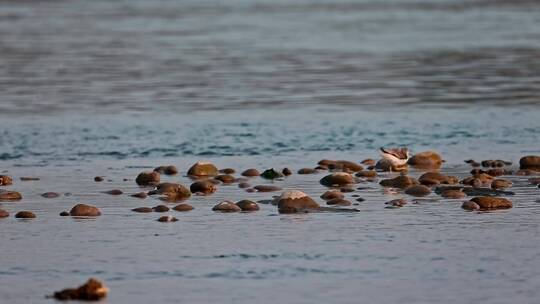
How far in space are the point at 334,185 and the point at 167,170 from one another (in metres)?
3.06

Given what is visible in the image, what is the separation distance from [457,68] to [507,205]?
2383 centimetres

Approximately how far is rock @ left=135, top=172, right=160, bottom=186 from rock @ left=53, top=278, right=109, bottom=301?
7756 millimetres

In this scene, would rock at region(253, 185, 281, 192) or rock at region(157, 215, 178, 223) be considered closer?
rock at region(157, 215, 178, 223)

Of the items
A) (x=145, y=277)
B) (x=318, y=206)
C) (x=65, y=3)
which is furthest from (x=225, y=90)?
(x=65, y=3)

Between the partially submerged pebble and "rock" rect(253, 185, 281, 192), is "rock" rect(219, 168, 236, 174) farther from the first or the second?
the partially submerged pebble

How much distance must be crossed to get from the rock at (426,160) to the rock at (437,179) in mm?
2034

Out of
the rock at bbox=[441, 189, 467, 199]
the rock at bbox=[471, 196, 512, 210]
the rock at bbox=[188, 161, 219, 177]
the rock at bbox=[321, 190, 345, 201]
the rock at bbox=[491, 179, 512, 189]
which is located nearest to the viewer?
the rock at bbox=[471, 196, 512, 210]

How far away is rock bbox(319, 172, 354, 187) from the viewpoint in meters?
21.1

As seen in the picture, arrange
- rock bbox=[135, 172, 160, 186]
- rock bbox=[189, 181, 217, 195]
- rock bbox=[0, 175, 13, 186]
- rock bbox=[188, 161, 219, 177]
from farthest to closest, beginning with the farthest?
rock bbox=[188, 161, 219, 177], rock bbox=[0, 175, 13, 186], rock bbox=[135, 172, 160, 186], rock bbox=[189, 181, 217, 195]

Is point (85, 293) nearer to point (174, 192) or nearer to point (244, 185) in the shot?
point (174, 192)

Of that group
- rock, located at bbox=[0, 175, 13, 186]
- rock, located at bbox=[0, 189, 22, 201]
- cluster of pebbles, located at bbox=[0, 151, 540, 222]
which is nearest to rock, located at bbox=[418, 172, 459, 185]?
cluster of pebbles, located at bbox=[0, 151, 540, 222]

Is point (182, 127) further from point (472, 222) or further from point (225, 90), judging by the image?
point (472, 222)

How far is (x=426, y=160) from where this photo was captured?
23281 mm

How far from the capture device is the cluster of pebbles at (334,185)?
1884cm
